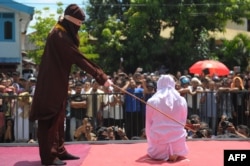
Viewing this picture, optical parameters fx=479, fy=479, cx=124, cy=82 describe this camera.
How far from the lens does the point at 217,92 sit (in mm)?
9086

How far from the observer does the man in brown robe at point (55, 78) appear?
5988 mm

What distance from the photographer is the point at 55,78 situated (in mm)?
6023

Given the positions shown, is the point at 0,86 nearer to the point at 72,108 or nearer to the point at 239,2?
the point at 72,108

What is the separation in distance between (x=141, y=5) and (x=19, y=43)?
260 inches

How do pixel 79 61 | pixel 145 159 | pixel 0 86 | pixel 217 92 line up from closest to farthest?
pixel 79 61 → pixel 145 159 → pixel 217 92 → pixel 0 86

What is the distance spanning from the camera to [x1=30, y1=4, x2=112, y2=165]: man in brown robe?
19.6 feet

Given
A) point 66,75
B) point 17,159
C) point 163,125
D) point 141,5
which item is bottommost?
point 17,159

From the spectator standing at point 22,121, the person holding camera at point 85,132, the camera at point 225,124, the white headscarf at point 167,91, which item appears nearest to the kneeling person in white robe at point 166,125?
the white headscarf at point 167,91

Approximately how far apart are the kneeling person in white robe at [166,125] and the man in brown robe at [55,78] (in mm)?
854

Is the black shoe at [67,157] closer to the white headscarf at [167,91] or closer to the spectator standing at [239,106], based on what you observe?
the white headscarf at [167,91]

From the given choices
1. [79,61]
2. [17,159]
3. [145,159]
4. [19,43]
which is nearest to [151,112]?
[145,159]

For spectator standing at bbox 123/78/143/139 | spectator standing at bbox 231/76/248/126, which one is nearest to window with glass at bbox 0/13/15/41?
spectator standing at bbox 123/78/143/139

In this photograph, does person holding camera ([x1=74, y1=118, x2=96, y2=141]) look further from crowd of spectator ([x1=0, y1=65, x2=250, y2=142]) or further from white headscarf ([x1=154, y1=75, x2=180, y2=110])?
white headscarf ([x1=154, y1=75, x2=180, y2=110])

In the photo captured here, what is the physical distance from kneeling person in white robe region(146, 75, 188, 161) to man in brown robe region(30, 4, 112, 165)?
85 cm
